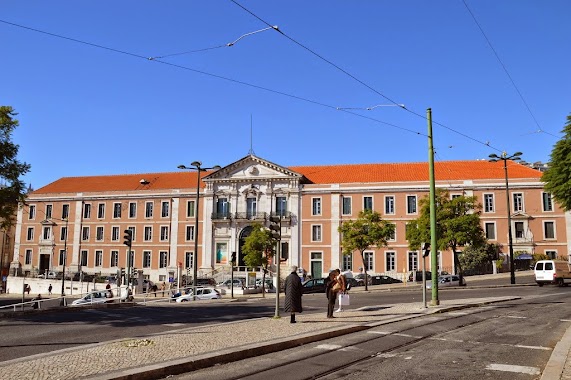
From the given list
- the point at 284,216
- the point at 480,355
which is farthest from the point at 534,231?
the point at 480,355

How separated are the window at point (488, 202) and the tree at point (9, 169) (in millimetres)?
47451

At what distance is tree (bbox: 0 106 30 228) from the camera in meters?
20.6

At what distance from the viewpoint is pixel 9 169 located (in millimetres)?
20891

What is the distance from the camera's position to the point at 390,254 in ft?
189

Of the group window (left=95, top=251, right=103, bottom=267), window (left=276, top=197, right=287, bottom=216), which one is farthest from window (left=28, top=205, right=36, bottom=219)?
window (left=276, top=197, right=287, bottom=216)

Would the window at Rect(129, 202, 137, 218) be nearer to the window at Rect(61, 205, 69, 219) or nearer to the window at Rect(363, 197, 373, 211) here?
the window at Rect(61, 205, 69, 219)

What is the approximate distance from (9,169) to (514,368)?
63.9 feet

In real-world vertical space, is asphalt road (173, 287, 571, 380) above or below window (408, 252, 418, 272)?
below

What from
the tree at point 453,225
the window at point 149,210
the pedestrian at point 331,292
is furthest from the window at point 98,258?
the pedestrian at point 331,292

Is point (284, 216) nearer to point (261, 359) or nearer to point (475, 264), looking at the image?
point (475, 264)

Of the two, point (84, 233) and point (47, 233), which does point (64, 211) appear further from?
point (84, 233)

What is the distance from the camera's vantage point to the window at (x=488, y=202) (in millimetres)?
56125

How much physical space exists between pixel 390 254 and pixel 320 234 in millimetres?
8102

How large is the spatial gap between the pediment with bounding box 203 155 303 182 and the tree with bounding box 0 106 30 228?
136 feet
